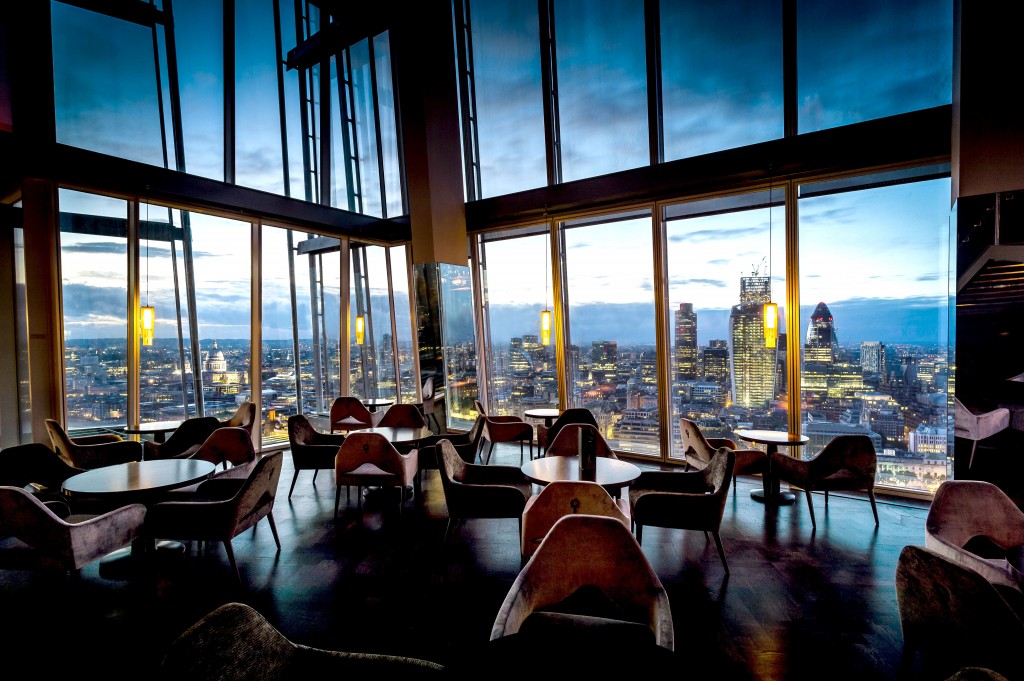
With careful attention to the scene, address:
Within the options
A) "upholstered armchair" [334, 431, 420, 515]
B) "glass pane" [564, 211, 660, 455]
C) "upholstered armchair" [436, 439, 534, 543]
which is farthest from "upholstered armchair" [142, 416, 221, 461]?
"glass pane" [564, 211, 660, 455]

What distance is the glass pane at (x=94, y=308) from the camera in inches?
234

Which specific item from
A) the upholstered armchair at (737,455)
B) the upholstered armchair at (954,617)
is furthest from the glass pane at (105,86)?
the upholstered armchair at (954,617)

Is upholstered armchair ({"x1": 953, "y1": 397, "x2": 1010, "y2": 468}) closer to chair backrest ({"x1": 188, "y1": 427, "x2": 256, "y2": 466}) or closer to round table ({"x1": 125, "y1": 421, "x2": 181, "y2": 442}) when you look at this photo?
chair backrest ({"x1": 188, "y1": 427, "x2": 256, "y2": 466})

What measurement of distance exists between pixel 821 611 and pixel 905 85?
18.4 ft

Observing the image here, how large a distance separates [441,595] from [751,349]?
4916mm

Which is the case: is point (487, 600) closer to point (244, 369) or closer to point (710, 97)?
point (244, 369)

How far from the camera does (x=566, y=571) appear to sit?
7.96 ft

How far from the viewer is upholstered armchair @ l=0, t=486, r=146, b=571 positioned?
3092 millimetres

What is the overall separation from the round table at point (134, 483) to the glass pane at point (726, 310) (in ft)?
17.9

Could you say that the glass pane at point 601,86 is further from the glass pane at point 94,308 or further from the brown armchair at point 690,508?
the glass pane at point 94,308

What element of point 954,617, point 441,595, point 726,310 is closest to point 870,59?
point 726,310

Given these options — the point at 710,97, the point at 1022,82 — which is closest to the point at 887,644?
the point at 1022,82

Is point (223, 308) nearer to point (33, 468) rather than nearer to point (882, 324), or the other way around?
point (33, 468)

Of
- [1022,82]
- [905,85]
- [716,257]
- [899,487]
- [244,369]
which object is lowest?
[899,487]
